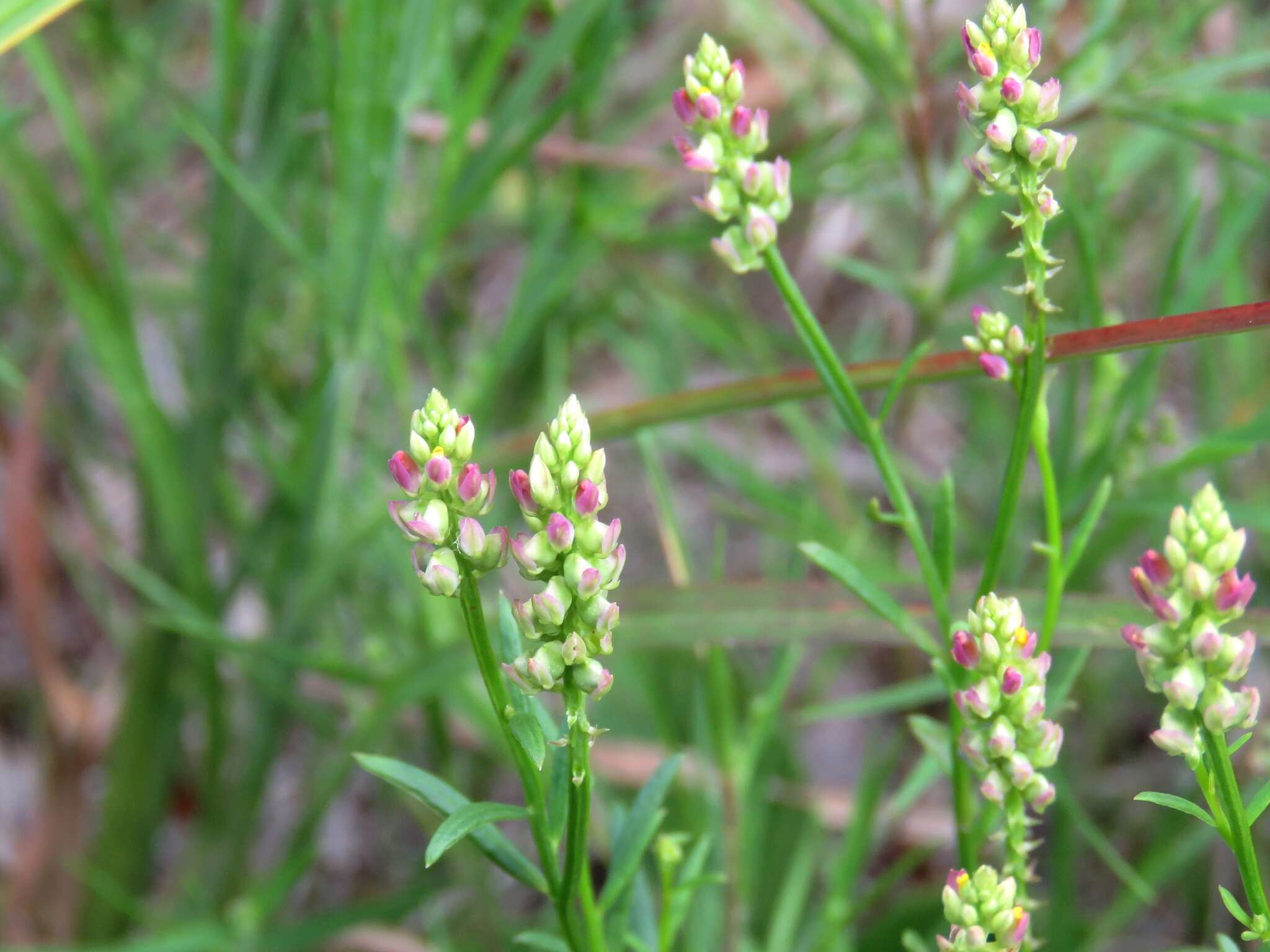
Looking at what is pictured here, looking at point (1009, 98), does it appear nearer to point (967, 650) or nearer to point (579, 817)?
point (967, 650)

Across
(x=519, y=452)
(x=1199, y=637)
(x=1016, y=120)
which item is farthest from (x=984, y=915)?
(x=519, y=452)

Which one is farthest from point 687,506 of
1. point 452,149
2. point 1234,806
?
point 1234,806

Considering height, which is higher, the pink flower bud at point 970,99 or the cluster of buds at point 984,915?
the pink flower bud at point 970,99

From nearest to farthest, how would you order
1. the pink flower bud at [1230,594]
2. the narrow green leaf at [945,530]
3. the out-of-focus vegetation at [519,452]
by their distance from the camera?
the pink flower bud at [1230,594] < the narrow green leaf at [945,530] < the out-of-focus vegetation at [519,452]

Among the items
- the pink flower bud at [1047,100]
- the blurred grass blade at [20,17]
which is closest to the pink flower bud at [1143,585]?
the pink flower bud at [1047,100]

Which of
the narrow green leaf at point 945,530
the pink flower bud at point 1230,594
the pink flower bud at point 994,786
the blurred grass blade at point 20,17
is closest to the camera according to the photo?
the pink flower bud at point 1230,594

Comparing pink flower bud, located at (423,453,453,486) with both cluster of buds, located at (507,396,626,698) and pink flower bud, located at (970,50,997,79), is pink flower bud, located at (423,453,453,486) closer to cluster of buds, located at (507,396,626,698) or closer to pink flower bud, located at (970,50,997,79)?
cluster of buds, located at (507,396,626,698)

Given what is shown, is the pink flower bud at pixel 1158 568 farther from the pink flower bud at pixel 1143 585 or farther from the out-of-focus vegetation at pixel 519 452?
the out-of-focus vegetation at pixel 519 452
